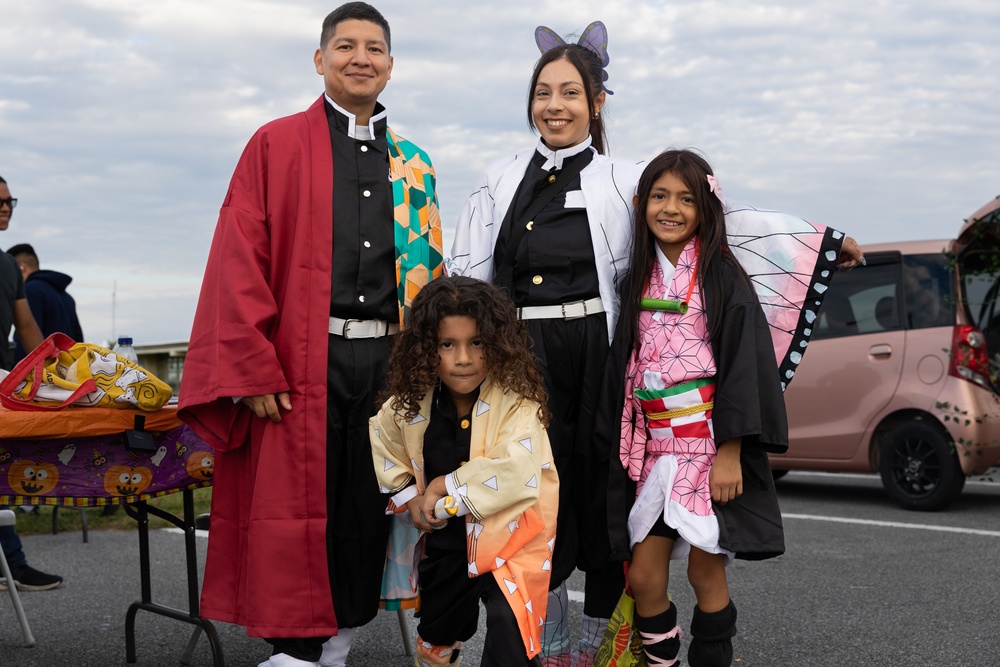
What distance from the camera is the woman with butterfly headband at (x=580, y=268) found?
3443 mm

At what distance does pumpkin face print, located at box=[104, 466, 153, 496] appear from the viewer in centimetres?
387

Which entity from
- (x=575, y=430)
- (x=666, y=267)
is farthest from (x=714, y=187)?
(x=575, y=430)

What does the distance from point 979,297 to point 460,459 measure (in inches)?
220

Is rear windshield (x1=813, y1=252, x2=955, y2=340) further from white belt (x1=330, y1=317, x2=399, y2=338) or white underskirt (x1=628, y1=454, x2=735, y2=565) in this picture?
white belt (x1=330, y1=317, x2=399, y2=338)

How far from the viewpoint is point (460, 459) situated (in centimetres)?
313

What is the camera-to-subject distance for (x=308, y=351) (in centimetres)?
338

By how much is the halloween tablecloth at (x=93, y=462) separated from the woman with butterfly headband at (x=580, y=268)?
1273 mm

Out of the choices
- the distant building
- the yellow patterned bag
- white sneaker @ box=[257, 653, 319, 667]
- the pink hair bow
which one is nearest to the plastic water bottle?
the yellow patterned bag

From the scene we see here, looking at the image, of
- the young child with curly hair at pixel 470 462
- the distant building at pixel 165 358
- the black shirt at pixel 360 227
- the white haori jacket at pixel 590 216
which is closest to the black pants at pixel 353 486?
the black shirt at pixel 360 227

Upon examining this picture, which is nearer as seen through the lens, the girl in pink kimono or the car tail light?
the girl in pink kimono

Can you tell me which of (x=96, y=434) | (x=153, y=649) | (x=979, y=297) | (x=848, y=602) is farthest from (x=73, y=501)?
(x=979, y=297)

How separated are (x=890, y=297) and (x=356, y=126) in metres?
5.37

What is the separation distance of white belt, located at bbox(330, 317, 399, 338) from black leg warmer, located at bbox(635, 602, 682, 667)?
1225mm

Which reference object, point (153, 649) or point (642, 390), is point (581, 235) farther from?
point (153, 649)
